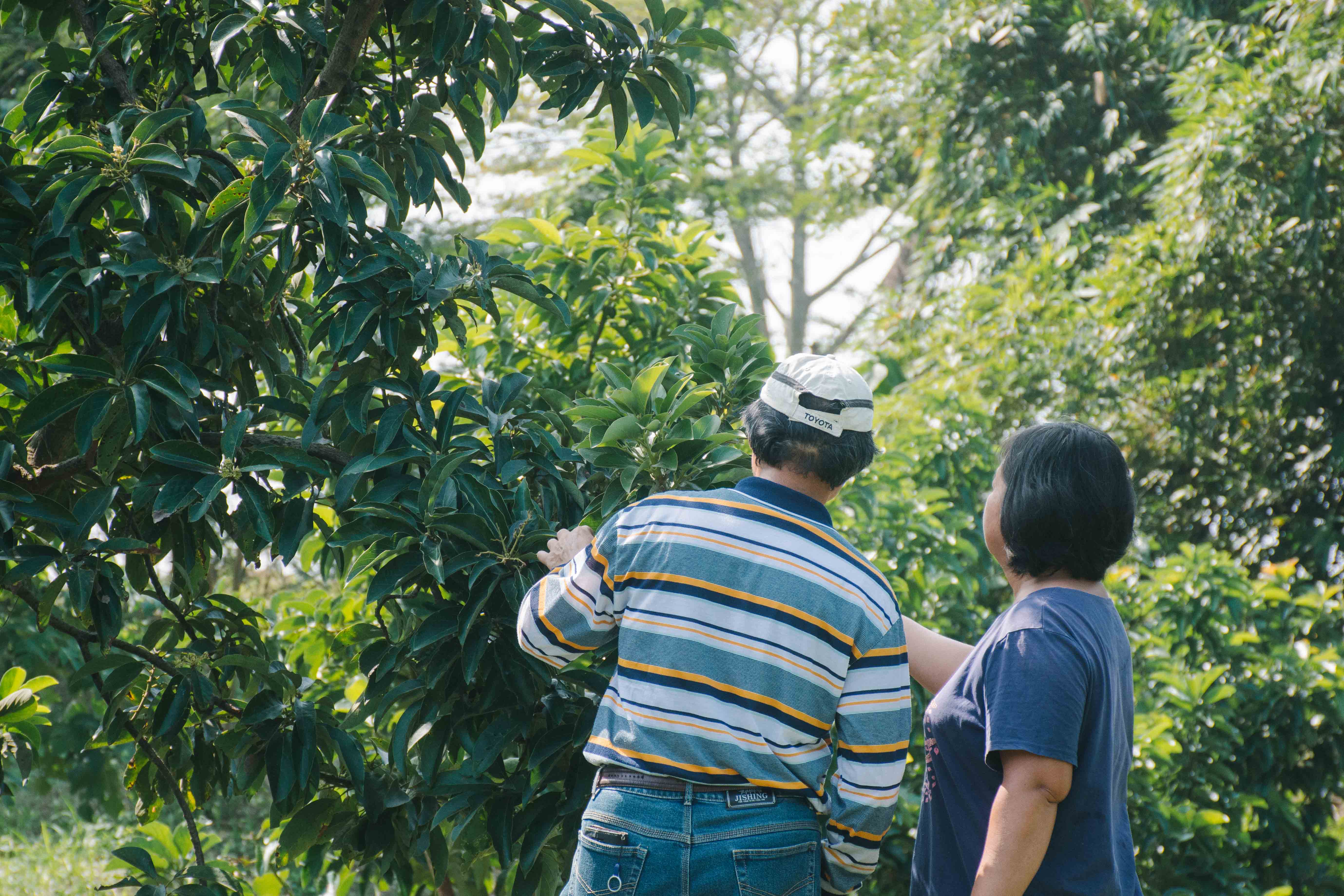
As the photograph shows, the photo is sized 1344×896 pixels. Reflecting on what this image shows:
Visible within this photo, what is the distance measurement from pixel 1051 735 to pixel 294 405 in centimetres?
150

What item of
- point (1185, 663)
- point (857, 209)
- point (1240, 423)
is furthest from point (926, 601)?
point (857, 209)

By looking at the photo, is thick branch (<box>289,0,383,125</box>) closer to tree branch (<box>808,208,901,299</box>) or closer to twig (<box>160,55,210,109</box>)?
twig (<box>160,55,210,109</box>)

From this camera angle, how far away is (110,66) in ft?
7.16

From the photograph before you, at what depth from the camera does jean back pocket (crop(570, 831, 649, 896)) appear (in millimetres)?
1456

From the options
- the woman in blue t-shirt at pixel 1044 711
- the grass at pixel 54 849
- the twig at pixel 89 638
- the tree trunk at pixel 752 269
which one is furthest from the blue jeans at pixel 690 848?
the tree trunk at pixel 752 269

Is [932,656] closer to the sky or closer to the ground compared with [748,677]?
closer to the ground

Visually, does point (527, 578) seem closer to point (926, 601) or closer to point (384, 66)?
point (384, 66)

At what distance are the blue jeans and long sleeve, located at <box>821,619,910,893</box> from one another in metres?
0.08

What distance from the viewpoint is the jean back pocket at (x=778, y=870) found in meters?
1.45

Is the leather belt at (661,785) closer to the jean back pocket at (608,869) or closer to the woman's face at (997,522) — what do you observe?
the jean back pocket at (608,869)

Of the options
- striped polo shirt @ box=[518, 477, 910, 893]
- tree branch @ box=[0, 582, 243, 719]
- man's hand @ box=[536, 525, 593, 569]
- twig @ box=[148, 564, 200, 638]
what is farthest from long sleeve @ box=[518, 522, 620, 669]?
twig @ box=[148, 564, 200, 638]

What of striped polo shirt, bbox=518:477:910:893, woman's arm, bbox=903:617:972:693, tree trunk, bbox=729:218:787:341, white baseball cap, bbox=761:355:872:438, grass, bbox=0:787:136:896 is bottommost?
grass, bbox=0:787:136:896

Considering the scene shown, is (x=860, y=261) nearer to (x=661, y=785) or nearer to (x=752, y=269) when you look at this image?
(x=752, y=269)

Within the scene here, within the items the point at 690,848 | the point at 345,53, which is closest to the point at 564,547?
the point at 690,848
